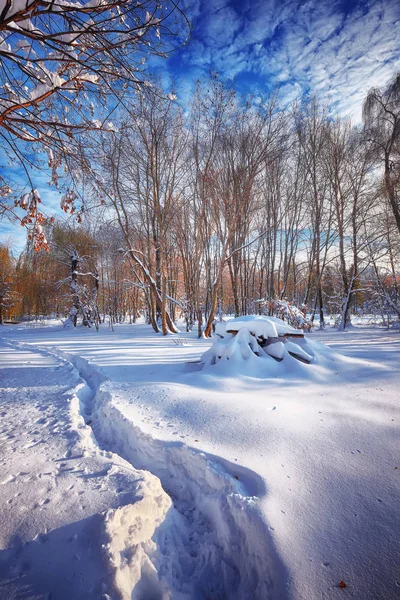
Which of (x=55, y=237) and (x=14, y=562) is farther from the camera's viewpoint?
(x=55, y=237)

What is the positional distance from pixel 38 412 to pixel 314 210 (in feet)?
49.6

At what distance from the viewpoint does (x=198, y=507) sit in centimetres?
191

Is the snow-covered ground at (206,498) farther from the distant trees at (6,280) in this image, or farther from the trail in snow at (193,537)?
the distant trees at (6,280)

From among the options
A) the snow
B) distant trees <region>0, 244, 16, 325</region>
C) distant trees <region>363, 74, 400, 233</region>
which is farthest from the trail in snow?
distant trees <region>0, 244, 16, 325</region>

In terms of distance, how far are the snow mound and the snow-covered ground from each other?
1.09m

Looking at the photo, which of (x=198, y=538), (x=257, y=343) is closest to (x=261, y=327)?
(x=257, y=343)

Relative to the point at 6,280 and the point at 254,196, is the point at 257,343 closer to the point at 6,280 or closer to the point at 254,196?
the point at 254,196

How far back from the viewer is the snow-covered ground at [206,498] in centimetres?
120

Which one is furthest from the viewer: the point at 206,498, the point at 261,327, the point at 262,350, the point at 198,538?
the point at 261,327

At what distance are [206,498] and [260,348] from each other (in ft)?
10.8

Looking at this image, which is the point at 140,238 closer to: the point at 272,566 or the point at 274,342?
the point at 274,342

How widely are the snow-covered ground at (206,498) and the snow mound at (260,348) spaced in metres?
1.09

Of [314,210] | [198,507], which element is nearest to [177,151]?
[314,210]

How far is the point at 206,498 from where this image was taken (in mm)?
1862
